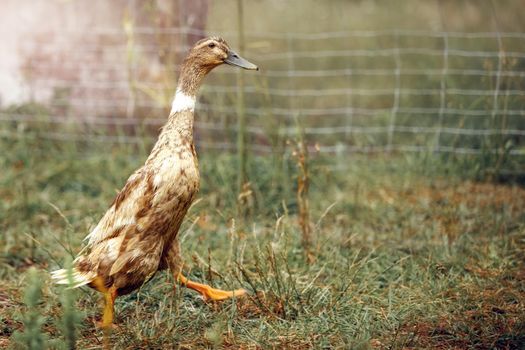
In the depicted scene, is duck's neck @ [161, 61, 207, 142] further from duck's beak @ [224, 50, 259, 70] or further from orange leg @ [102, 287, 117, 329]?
orange leg @ [102, 287, 117, 329]

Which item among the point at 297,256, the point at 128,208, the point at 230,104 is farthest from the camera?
the point at 230,104

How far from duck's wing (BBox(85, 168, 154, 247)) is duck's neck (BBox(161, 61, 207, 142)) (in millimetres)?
218

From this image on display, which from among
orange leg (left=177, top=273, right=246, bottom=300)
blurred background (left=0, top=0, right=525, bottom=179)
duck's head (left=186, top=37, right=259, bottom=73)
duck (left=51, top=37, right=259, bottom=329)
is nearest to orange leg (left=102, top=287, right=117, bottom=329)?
duck (left=51, top=37, right=259, bottom=329)

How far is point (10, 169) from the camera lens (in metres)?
5.51

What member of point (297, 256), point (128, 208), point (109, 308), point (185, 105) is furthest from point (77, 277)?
point (297, 256)

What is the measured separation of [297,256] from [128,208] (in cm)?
127

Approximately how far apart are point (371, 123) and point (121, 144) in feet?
7.47

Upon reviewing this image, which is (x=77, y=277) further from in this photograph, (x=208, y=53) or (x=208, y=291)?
(x=208, y=53)

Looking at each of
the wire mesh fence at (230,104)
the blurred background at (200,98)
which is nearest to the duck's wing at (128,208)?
the blurred background at (200,98)

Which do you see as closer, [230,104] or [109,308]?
[109,308]

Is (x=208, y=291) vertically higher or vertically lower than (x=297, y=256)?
higher

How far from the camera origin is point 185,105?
3.34 metres

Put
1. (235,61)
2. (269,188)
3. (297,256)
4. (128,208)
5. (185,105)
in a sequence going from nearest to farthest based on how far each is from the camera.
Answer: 1. (128,208)
2. (185,105)
3. (235,61)
4. (297,256)
5. (269,188)

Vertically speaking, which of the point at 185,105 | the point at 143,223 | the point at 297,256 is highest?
the point at 185,105
